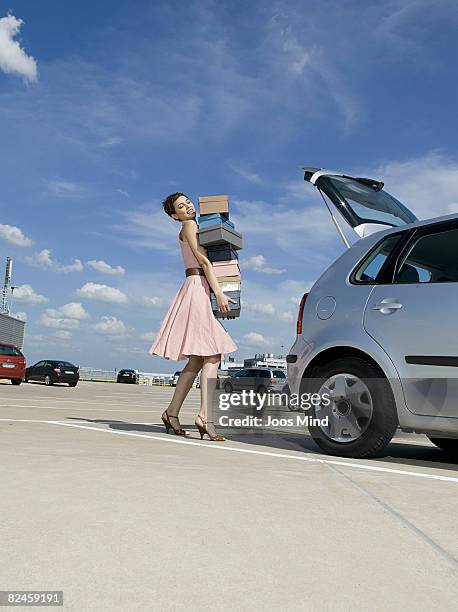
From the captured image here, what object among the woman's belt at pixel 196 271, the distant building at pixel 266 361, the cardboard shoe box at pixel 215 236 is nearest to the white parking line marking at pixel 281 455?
the woman's belt at pixel 196 271

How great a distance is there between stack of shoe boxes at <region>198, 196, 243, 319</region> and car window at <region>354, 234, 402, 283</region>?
127cm

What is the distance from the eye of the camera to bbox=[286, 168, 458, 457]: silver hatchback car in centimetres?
438

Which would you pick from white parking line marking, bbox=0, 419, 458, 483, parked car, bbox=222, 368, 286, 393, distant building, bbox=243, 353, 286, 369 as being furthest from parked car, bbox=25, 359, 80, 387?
distant building, bbox=243, 353, 286, 369

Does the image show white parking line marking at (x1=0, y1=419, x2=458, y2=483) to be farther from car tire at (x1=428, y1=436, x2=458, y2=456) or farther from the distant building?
the distant building

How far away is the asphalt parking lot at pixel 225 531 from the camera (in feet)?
6.03

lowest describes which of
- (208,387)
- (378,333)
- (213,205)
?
(208,387)

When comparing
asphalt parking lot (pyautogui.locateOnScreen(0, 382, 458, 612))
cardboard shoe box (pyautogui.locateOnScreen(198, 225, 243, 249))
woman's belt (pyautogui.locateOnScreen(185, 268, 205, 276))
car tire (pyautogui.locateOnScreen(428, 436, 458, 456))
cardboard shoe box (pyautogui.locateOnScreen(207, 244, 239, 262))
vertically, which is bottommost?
asphalt parking lot (pyautogui.locateOnScreen(0, 382, 458, 612))

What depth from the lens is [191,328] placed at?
5723 mm

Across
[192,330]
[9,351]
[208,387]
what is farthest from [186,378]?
[9,351]

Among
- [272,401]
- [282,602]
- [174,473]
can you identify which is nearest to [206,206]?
[272,401]

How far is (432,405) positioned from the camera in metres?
4.38

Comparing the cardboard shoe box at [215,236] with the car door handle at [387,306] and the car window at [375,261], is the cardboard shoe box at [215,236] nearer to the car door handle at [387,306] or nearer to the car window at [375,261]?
the car window at [375,261]

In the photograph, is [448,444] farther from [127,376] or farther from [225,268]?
[127,376]

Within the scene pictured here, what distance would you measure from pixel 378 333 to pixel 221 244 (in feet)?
6.01
